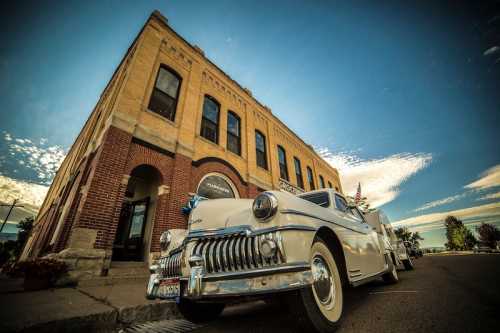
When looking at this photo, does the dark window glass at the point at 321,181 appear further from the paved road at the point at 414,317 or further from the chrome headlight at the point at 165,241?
the chrome headlight at the point at 165,241

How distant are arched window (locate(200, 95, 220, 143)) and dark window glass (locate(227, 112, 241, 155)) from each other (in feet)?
2.63

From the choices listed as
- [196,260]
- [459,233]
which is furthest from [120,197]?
[459,233]

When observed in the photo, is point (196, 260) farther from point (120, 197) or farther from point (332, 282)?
point (120, 197)

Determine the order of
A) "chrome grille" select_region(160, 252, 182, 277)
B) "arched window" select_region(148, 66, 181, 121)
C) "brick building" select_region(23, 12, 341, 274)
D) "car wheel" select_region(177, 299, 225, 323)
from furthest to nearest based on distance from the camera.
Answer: "arched window" select_region(148, 66, 181, 121) → "brick building" select_region(23, 12, 341, 274) → "car wheel" select_region(177, 299, 225, 323) → "chrome grille" select_region(160, 252, 182, 277)

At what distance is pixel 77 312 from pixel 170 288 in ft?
3.97

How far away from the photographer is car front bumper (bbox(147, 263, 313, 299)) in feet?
5.05

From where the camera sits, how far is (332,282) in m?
2.20

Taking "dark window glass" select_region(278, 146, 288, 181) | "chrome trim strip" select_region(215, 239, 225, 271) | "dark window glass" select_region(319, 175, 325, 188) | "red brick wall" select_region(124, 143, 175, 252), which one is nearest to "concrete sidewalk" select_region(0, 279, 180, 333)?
"chrome trim strip" select_region(215, 239, 225, 271)

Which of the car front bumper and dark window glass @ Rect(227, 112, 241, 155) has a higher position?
dark window glass @ Rect(227, 112, 241, 155)

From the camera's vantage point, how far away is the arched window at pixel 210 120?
8859 mm

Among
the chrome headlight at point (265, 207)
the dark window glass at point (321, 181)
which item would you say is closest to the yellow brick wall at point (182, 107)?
the dark window glass at point (321, 181)

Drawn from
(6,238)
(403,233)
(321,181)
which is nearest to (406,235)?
(403,233)

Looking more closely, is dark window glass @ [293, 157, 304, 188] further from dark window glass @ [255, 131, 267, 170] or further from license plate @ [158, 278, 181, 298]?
license plate @ [158, 278, 181, 298]

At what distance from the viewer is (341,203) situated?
3635 millimetres
